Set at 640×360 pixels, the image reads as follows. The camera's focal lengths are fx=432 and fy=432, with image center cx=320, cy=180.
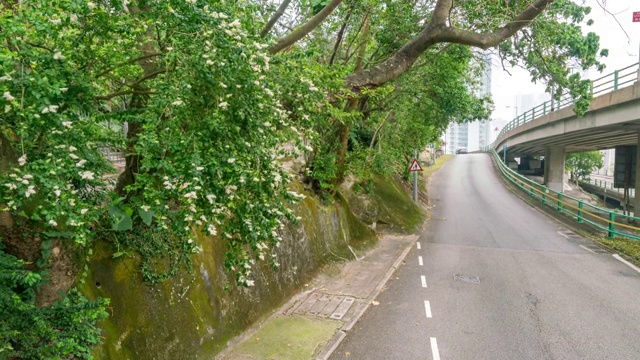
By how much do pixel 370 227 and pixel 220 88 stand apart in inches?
524

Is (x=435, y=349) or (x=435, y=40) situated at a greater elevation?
(x=435, y=40)

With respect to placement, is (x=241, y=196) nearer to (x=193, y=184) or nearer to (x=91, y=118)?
(x=193, y=184)

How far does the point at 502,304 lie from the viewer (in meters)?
9.44

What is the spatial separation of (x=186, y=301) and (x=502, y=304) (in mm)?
6729

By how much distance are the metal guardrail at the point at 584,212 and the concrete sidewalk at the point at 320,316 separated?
910 centimetres

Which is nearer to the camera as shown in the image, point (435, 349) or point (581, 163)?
point (435, 349)

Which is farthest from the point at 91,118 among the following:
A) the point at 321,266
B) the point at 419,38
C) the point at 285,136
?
the point at 321,266

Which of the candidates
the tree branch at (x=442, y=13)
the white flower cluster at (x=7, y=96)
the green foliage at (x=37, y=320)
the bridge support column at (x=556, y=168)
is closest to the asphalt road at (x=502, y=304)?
the green foliage at (x=37, y=320)

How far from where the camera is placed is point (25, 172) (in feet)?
10.4

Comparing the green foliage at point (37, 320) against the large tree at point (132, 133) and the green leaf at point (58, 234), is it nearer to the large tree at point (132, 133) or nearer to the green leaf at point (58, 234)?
the large tree at point (132, 133)

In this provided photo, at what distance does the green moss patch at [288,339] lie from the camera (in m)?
6.94

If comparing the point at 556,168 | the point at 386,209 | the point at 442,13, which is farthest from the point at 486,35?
the point at 556,168

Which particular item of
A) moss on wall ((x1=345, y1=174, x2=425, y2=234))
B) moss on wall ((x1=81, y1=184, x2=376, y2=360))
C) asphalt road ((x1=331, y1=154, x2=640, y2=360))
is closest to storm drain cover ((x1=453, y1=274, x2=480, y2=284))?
asphalt road ((x1=331, y1=154, x2=640, y2=360))

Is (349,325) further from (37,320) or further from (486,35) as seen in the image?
(486,35)
